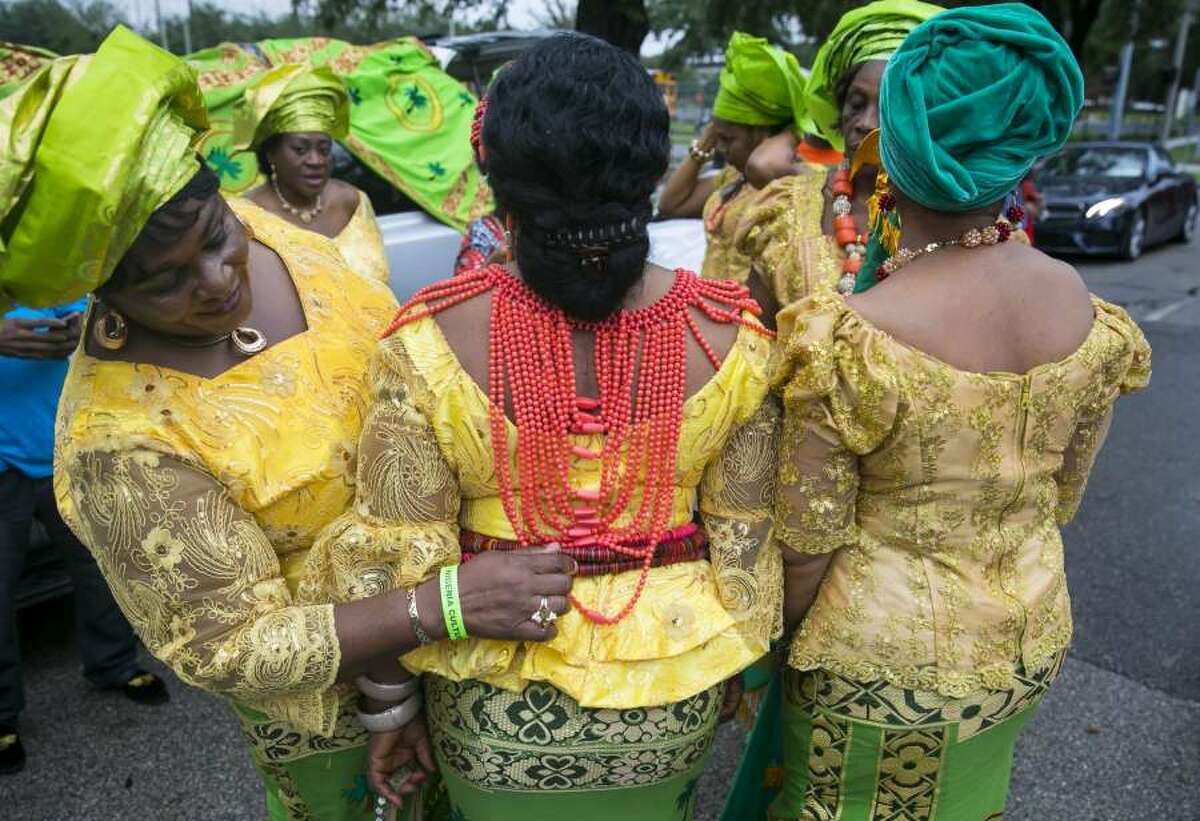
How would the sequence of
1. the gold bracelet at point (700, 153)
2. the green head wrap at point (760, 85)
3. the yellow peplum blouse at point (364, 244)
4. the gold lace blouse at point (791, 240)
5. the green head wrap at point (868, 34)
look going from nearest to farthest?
the green head wrap at point (868, 34), the gold lace blouse at point (791, 240), the green head wrap at point (760, 85), the yellow peplum blouse at point (364, 244), the gold bracelet at point (700, 153)

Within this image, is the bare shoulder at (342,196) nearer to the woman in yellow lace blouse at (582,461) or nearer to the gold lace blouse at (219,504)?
the gold lace blouse at (219,504)

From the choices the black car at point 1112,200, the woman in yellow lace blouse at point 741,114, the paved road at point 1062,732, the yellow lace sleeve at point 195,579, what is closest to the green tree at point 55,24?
the paved road at point 1062,732

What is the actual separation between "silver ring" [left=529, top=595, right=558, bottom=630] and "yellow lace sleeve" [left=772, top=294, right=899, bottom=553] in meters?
0.45

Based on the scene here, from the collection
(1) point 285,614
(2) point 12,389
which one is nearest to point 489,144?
(1) point 285,614

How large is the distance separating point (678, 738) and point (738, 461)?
46cm

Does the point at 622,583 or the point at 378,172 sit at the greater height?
the point at 622,583

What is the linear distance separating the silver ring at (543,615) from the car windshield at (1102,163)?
13024 millimetres

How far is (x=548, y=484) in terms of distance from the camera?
1.42 metres

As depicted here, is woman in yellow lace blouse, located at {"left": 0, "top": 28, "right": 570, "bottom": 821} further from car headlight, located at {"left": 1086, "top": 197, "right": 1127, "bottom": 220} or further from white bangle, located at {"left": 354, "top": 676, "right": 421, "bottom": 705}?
car headlight, located at {"left": 1086, "top": 197, "right": 1127, "bottom": 220}

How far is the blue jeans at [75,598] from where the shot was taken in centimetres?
283

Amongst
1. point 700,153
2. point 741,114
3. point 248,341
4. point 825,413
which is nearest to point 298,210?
point 700,153

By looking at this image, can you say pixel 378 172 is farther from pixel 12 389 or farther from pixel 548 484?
pixel 548 484

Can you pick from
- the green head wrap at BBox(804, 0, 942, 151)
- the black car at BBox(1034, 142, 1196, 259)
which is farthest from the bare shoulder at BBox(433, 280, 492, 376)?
the black car at BBox(1034, 142, 1196, 259)

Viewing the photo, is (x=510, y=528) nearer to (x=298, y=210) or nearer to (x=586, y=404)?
(x=586, y=404)
